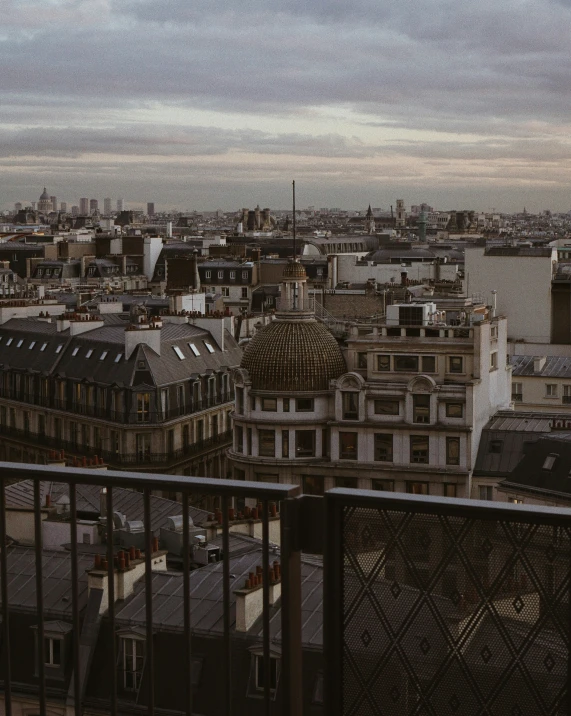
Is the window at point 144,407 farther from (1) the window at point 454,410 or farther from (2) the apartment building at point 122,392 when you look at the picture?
(1) the window at point 454,410

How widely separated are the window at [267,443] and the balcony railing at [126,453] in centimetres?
431

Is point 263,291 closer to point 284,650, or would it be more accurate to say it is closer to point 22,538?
point 22,538

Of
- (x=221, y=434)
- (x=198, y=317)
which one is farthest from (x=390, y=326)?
(x=198, y=317)

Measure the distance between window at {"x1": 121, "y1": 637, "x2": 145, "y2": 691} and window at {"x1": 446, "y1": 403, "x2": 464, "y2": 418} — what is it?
3424 centimetres

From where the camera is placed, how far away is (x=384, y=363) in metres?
44.4

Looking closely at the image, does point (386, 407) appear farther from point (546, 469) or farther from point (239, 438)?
point (546, 469)

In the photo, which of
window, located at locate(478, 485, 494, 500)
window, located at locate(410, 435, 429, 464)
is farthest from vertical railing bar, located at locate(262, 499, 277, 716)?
window, located at locate(410, 435, 429, 464)

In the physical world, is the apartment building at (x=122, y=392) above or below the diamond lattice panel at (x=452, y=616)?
below

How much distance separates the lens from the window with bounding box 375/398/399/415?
4316 cm

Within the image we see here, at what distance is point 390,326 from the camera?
147 ft

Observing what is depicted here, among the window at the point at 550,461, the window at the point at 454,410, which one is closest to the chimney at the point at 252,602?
the window at the point at 550,461

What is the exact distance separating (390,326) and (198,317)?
492 inches

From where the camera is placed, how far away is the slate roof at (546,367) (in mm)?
55562

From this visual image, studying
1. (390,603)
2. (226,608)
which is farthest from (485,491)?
(390,603)
